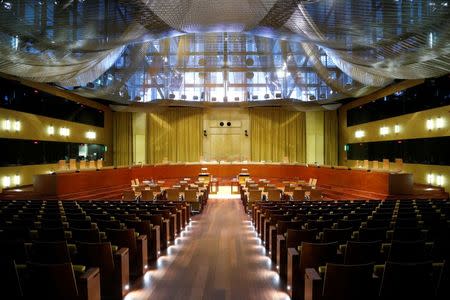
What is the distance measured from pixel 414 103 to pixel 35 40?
16671 mm

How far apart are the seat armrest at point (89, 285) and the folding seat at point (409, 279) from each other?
2933 mm

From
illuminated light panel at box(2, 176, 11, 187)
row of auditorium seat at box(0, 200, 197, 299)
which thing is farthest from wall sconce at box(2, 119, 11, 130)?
row of auditorium seat at box(0, 200, 197, 299)

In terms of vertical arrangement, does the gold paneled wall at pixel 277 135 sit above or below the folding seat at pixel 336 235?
above

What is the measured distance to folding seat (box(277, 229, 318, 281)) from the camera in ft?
18.0

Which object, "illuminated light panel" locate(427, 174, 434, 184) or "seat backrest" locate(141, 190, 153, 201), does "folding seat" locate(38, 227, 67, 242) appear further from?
"illuminated light panel" locate(427, 174, 434, 184)

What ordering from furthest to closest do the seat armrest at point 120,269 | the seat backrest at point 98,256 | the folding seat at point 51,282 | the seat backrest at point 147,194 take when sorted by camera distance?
the seat backrest at point 147,194 → the seat armrest at point 120,269 → the seat backrest at point 98,256 → the folding seat at point 51,282

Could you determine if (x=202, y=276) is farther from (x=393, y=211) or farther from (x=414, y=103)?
(x=414, y=103)

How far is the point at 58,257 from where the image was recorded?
4.34 metres

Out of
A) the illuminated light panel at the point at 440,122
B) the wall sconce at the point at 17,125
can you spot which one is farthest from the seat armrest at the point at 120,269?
the illuminated light panel at the point at 440,122

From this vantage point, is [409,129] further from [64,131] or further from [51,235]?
[64,131]

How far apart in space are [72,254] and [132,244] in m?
1.13

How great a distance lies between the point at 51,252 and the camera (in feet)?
14.2

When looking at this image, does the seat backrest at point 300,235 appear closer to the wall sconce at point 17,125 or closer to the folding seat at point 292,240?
the folding seat at point 292,240

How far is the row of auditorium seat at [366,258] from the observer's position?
10.7 feet
